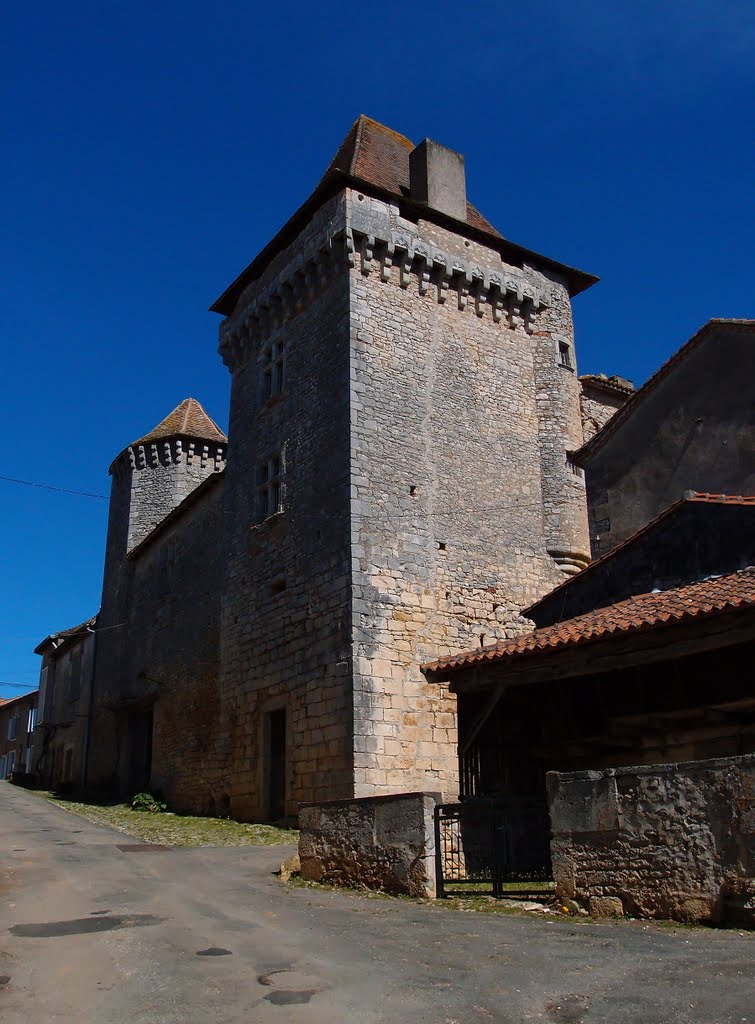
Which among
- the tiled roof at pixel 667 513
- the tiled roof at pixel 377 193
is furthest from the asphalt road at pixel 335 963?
the tiled roof at pixel 377 193

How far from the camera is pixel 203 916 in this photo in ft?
24.4

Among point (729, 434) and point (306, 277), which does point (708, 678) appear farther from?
point (306, 277)

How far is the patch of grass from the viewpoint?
44.9ft

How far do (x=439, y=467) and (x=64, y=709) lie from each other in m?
21.8

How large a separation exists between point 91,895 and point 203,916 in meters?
1.75

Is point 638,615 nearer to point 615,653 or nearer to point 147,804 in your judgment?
point 615,653

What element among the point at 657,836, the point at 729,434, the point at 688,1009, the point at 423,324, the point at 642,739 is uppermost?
the point at 423,324

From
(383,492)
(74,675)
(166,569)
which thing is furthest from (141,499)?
Result: (383,492)

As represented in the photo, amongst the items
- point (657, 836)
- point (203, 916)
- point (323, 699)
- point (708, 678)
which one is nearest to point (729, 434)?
point (708, 678)

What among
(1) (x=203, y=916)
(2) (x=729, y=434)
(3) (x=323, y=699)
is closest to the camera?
(1) (x=203, y=916)

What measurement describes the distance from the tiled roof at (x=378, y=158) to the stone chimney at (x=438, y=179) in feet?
1.36

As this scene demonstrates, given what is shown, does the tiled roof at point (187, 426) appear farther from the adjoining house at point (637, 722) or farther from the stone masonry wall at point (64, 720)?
the adjoining house at point (637, 722)

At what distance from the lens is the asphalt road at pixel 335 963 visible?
452cm

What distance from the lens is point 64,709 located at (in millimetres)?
32562
